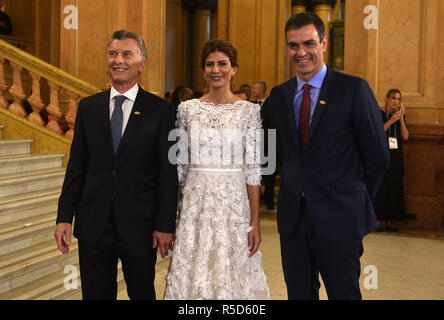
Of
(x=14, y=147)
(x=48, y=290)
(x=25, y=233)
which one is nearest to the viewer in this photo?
(x=48, y=290)

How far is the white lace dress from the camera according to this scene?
3.05m

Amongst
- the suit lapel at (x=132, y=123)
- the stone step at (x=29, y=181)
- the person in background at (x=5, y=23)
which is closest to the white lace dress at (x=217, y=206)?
the suit lapel at (x=132, y=123)

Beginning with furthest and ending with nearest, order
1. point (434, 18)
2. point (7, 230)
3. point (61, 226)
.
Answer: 1. point (434, 18)
2. point (7, 230)
3. point (61, 226)

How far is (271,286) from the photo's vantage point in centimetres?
473

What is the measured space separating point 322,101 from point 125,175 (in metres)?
1.03

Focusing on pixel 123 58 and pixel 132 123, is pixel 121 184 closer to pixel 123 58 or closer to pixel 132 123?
pixel 132 123

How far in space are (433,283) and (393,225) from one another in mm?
2611

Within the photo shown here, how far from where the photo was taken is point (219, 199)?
3.09m

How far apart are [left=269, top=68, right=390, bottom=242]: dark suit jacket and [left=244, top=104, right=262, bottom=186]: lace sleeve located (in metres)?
0.50

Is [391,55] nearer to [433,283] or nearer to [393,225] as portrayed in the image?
[393,225]

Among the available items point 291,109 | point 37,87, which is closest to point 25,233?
point 37,87

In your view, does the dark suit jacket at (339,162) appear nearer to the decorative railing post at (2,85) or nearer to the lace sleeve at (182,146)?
the lace sleeve at (182,146)

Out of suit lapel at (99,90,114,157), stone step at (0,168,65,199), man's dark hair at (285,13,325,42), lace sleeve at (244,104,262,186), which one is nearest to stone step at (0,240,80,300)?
stone step at (0,168,65,199)
